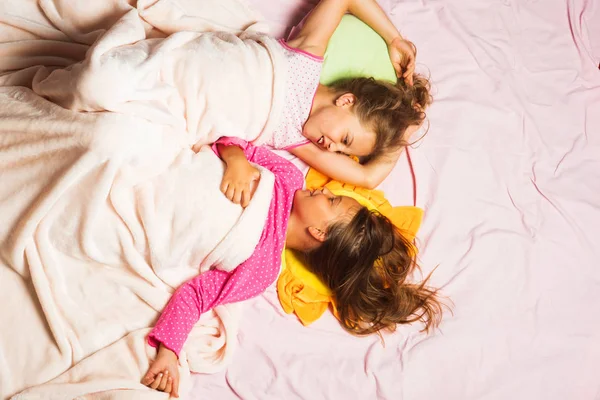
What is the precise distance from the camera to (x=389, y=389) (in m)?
1.43

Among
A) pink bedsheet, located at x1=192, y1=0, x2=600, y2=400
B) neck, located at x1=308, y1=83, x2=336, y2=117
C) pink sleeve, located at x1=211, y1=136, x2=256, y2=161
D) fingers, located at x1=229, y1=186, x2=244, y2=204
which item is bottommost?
pink bedsheet, located at x1=192, y1=0, x2=600, y2=400

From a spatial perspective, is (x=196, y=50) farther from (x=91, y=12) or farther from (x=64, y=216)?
(x=64, y=216)

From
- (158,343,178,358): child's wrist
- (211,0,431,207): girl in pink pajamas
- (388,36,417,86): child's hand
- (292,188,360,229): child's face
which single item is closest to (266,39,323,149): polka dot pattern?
(211,0,431,207): girl in pink pajamas

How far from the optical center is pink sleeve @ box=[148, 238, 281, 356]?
1.28 m

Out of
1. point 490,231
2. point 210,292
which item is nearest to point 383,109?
point 490,231

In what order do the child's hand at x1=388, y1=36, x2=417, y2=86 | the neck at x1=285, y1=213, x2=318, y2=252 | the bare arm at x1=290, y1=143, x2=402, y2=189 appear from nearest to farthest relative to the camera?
the neck at x1=285, y1=213, x2=318, y2=252 → the bare arm at x1=290, y1=143, x2=402, y2=189 → the child's hand at x1=388, y1=36, x2=417, y2=86

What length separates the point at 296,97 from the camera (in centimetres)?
153

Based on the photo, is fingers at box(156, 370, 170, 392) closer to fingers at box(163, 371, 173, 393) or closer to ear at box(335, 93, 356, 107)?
fingers at box(163, 371, 173, 393)

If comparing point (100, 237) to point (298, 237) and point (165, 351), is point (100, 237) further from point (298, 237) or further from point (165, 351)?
point (298, 237)

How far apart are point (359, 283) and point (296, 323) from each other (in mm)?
174

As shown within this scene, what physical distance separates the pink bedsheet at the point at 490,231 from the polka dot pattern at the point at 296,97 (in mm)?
234

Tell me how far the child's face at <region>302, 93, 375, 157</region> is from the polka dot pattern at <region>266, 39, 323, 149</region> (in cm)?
3

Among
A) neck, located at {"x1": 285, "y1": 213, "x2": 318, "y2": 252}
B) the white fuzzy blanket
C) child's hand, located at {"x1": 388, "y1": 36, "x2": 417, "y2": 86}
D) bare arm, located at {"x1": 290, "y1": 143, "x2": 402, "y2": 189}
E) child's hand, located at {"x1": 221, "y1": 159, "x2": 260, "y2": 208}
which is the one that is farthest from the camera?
child's hand, located at {"x1": 388, "y1": 36, "x2": 417, "y2": 86}

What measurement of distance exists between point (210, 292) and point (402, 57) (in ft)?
2.78
